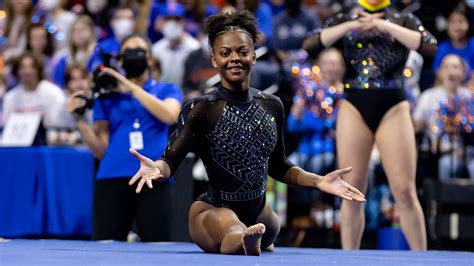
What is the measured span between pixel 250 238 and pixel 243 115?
65cm

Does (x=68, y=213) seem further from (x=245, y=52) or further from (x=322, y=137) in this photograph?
(x=245, y=52)

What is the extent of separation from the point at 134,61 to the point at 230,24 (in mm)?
1459

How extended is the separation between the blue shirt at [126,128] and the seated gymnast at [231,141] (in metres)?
1.17

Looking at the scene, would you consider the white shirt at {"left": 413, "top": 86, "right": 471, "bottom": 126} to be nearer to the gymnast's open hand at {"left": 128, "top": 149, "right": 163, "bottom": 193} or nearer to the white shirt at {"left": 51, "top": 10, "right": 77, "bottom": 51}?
the white shirt at {"left": 51, "top": 10, "right": 77, "bottom": 51}

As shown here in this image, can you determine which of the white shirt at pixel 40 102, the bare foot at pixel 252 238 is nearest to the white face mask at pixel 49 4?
the white shirt at pixel 40 102

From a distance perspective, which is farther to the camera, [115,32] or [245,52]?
[115,32]

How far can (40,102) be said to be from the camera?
816 cm

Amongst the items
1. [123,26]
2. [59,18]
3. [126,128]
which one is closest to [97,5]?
[59,18]

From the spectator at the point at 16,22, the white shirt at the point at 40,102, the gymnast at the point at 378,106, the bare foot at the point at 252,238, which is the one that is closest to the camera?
the bare foot at the point at 252,238

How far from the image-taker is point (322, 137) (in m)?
8.16

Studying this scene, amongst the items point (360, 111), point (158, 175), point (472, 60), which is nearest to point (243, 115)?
point (158, 175)

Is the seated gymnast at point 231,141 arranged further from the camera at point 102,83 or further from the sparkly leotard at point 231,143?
the camera at point 102,83

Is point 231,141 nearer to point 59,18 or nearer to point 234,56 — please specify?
point 234,56

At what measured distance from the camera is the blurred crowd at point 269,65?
7.88m
